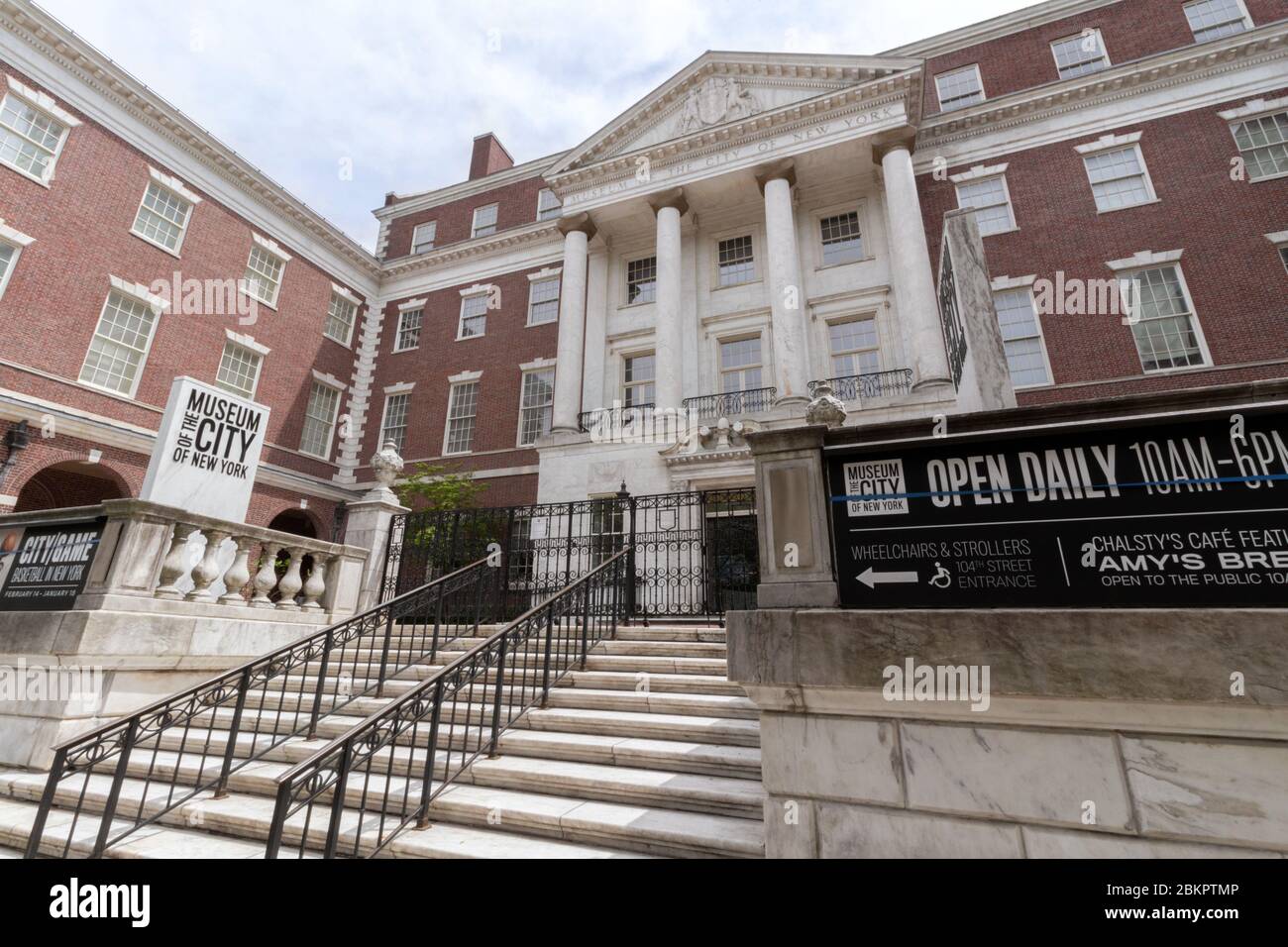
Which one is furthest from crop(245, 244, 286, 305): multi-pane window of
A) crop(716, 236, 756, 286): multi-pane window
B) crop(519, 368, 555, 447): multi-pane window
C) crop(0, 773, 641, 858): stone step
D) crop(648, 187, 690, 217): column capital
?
crop(0, 773, 641, 858): stone step

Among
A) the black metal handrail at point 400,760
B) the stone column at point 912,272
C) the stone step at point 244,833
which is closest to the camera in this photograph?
the black metal handrail at point 400,760

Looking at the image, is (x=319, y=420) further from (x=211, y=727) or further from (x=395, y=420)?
(x=211, y=727)

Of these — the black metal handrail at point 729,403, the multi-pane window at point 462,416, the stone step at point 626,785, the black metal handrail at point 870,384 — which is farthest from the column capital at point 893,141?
the stone step at point 626,785

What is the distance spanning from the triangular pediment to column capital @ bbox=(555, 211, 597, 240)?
195 cm

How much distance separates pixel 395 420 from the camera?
2564cm

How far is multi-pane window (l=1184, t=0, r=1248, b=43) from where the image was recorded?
61.5ft

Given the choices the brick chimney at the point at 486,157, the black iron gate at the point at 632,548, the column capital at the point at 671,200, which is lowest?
the black iron gate at the point at 632,548

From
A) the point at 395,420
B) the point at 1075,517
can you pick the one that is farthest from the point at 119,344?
the point at 1075,517

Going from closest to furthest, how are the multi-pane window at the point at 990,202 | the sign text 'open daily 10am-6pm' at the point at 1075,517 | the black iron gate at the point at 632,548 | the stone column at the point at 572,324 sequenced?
the sign text 'open daily 10am-6pm' at the point at 1075,517 → the black iron gate at the point at 632,548 → the multi-pane window at the point at 990,202 → the stone column at the point at 572,324

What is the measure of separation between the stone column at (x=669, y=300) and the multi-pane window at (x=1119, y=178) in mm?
13040

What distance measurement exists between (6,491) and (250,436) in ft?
36.6

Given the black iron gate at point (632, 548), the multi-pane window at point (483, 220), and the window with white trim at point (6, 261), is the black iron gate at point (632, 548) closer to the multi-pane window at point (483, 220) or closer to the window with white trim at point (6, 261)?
the window with white trim at point (6, 261)

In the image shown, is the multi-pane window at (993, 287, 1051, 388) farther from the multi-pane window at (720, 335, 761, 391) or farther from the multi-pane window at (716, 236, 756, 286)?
the multi-pane window at (716, 236, 756, 286)

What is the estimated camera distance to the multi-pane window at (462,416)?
24234 mm
